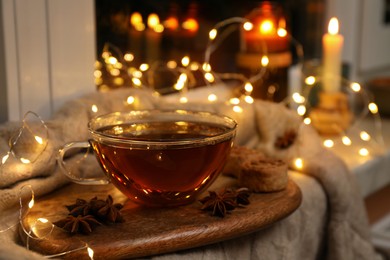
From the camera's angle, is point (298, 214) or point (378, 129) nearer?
point (298, 214)

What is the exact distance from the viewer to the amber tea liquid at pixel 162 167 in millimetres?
685

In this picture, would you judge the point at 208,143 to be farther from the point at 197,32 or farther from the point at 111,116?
the point at 197,32

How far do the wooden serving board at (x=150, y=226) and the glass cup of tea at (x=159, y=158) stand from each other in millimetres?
24

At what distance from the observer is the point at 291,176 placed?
0.91 m

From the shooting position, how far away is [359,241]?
0.90 meters

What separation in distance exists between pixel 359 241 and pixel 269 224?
0.22m

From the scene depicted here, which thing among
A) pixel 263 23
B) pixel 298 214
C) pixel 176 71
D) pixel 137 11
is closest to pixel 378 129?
pixel 263 23

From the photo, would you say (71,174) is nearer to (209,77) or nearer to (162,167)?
(162,167)

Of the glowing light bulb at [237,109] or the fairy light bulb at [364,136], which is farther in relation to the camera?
the fairy light bulb at [364,136]

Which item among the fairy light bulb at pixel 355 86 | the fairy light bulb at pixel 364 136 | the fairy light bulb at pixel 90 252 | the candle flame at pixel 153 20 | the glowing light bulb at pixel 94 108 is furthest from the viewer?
the fairy light bulb at pixel 364 136

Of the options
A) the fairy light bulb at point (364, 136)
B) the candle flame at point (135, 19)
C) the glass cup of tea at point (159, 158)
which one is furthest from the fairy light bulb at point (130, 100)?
the fairy light bulb at point (364, 136)

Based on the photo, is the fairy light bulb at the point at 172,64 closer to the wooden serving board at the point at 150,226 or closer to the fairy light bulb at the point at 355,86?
the fairy light bulb at the point at 355,86

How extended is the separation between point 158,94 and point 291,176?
286 millimetres

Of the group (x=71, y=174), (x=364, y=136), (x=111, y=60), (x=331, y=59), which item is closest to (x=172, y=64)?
(x=111, y=60)
